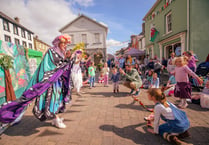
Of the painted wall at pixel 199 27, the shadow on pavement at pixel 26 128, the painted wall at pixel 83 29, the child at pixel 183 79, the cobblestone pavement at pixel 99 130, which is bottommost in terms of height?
the shadow on pavement at pixel 26 128

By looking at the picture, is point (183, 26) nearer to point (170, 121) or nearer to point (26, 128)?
point (170, 121)

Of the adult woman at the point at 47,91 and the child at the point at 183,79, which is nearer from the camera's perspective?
the adult woman at the point at 47,91

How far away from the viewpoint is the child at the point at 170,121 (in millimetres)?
2023

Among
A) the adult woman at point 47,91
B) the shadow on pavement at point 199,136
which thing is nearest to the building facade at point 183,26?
the shadow on pavement at point 199,136

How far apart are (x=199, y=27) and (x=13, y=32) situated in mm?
29146

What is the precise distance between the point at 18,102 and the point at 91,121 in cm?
161

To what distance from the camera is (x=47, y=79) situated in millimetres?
2402

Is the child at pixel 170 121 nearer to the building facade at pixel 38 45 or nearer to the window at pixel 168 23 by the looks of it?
the window at pixel 168 23

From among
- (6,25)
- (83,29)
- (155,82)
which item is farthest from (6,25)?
(155,82)

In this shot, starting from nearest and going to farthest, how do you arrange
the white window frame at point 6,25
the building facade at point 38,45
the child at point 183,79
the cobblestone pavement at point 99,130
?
the cobblestone pavement at point 99,130
the child at point 183,79
the white window frame at point 6,25
the building facade at point 38,45

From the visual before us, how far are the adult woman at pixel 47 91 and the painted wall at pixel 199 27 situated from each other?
913 centimetres

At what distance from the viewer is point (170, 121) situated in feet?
6.87

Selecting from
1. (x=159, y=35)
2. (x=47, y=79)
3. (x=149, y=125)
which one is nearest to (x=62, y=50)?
(x=47, y=79)

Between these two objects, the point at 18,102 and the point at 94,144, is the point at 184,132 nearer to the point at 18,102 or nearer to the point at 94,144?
the point at 94,144
